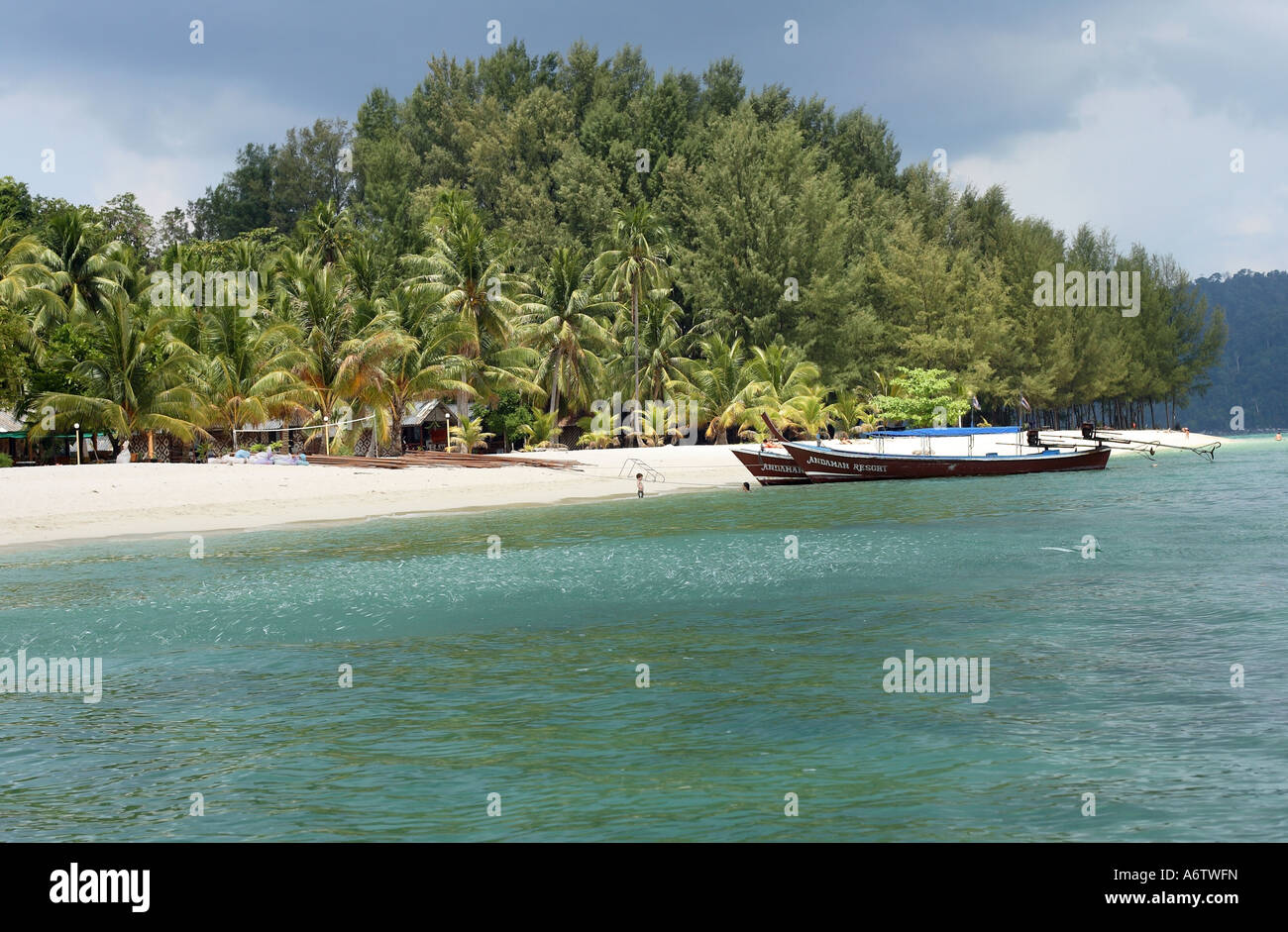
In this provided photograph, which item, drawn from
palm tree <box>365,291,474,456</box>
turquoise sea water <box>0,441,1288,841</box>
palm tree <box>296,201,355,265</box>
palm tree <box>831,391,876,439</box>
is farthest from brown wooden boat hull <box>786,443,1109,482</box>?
palm tree <box>296,201,355,265</box>

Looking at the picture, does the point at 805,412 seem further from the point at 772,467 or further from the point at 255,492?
the point at 255,492

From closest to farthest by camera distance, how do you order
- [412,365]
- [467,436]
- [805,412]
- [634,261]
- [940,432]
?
1. [412,365]
2. [467,436]
3. [940,432]
4. [805,412]
5. [634,261]

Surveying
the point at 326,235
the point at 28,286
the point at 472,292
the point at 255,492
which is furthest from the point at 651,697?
the point at 326,235

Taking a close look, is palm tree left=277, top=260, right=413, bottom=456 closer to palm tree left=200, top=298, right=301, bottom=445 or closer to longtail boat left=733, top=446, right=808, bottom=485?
palm tree left=200, top=298, right=301, bottom=445

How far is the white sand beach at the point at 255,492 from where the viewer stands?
3044 cm

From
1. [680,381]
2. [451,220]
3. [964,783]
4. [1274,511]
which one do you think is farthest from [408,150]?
[964,783]

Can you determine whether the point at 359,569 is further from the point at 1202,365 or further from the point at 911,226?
the point at 1202,365

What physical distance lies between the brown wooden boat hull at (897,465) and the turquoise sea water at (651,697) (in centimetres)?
2431

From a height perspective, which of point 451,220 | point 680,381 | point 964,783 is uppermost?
point 451,220

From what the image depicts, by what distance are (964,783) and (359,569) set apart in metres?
15.5

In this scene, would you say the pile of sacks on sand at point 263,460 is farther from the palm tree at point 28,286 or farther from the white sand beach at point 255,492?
the palm tree at point 28,286

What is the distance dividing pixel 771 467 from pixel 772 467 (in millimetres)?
56

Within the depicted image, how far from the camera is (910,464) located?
50.3 meters
